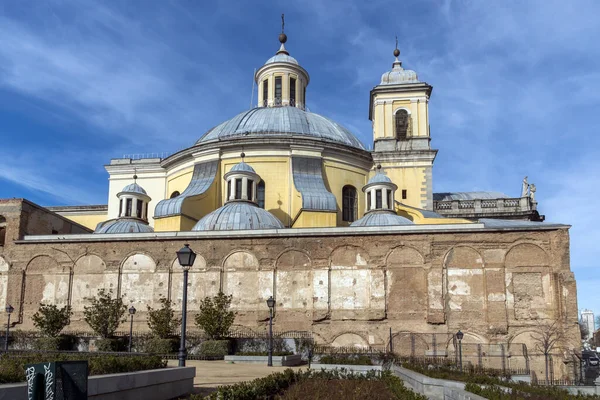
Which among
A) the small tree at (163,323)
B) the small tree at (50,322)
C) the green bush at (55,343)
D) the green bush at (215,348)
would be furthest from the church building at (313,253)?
the green bush at (215,348)

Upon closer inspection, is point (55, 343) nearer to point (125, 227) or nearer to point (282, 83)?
point (125, 227)

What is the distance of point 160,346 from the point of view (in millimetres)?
21766

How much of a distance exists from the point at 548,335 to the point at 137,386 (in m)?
21.7

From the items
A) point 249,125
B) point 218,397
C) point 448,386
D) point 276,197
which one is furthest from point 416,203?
point 218,397

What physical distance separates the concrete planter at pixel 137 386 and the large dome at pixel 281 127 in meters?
25.5

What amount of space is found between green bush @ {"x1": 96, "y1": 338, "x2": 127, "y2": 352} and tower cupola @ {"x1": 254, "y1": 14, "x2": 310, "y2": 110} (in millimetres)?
22313

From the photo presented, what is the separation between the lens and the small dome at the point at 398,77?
3988cm

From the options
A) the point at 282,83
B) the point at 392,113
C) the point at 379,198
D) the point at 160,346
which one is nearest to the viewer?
the point at 160,346

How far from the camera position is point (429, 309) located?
2712 cm

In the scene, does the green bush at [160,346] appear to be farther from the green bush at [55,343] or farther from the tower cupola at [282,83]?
the tower cupola at [282,83]

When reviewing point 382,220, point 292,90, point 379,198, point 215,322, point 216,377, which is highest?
point 292,90

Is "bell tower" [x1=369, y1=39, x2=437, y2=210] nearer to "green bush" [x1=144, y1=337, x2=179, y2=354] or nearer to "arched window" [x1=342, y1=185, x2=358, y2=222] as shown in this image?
"arched window" [x1=342, y1=185, x2=358, y2=222]

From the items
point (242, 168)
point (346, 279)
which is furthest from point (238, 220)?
point (346, 279)

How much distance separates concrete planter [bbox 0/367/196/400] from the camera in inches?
255
